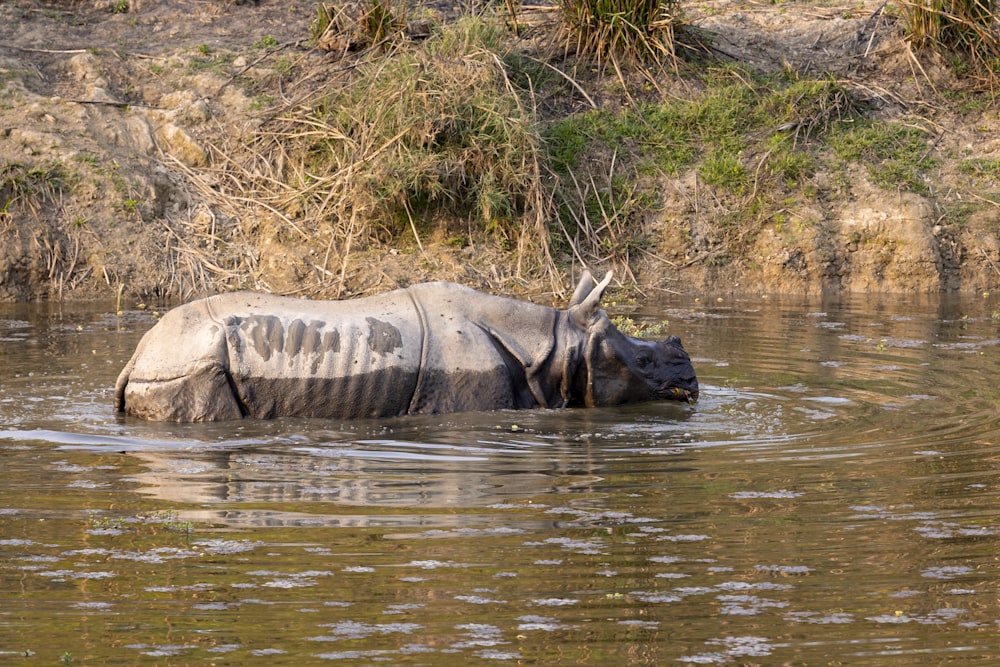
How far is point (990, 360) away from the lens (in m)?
11.3

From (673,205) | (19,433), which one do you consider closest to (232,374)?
(19,433)

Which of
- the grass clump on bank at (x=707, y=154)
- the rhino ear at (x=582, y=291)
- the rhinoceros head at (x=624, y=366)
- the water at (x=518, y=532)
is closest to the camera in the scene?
the water at (x=518, y=532)

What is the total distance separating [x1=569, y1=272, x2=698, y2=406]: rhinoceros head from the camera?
32.0ft

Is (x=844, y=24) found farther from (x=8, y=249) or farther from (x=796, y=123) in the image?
(x=8, y=249)

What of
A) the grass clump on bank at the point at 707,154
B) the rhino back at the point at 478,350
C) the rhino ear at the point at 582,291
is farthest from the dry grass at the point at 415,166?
the rhino back at the point at 478,350

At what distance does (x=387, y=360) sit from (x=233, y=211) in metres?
7.88

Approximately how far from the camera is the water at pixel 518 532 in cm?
470

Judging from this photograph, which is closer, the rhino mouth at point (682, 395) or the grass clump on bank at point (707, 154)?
the rhino mouth at point (682, 395)

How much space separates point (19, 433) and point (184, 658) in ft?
14.5

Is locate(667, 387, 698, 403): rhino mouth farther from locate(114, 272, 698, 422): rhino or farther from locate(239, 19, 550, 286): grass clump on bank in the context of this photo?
locate(239, 19, 550, 286): grass clump on bank

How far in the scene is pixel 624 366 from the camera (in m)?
9.83

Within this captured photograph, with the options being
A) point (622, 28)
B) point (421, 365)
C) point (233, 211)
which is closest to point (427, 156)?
point (233, 211)

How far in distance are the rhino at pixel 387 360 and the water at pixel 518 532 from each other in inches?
8.3

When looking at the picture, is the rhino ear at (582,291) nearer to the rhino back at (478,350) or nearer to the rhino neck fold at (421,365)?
the rhino back at (478,350)
